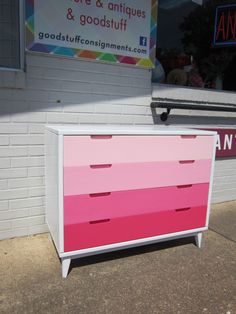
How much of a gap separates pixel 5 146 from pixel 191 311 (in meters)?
2.05

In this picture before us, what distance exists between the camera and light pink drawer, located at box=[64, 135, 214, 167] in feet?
8.13

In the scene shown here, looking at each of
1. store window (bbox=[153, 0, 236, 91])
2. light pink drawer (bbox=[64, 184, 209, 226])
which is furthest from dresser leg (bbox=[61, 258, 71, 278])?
store window (bbox=[153, 0, 236, 91])

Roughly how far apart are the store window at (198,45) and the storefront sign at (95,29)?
1.81 ft

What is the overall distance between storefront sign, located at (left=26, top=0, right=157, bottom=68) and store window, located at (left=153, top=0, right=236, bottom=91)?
551 millimetres

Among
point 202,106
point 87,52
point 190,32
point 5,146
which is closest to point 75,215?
point 5,146

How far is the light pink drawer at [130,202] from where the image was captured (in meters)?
2.57

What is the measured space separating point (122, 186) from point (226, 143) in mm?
2205

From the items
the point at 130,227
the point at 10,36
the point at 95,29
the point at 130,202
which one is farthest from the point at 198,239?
the point at 10,36

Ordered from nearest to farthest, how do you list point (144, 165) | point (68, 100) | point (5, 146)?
point (144, 165), point (5, 146), point (68, 100)

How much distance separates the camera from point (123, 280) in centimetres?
264

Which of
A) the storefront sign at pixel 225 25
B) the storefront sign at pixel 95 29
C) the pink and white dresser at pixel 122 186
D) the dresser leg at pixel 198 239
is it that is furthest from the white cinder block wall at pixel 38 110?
the storefront sign at pixel 225 25

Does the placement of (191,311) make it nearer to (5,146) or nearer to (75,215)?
(75,215)

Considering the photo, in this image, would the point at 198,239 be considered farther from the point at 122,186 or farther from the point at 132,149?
the point at 132,149

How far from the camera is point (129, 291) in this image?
2506mm
